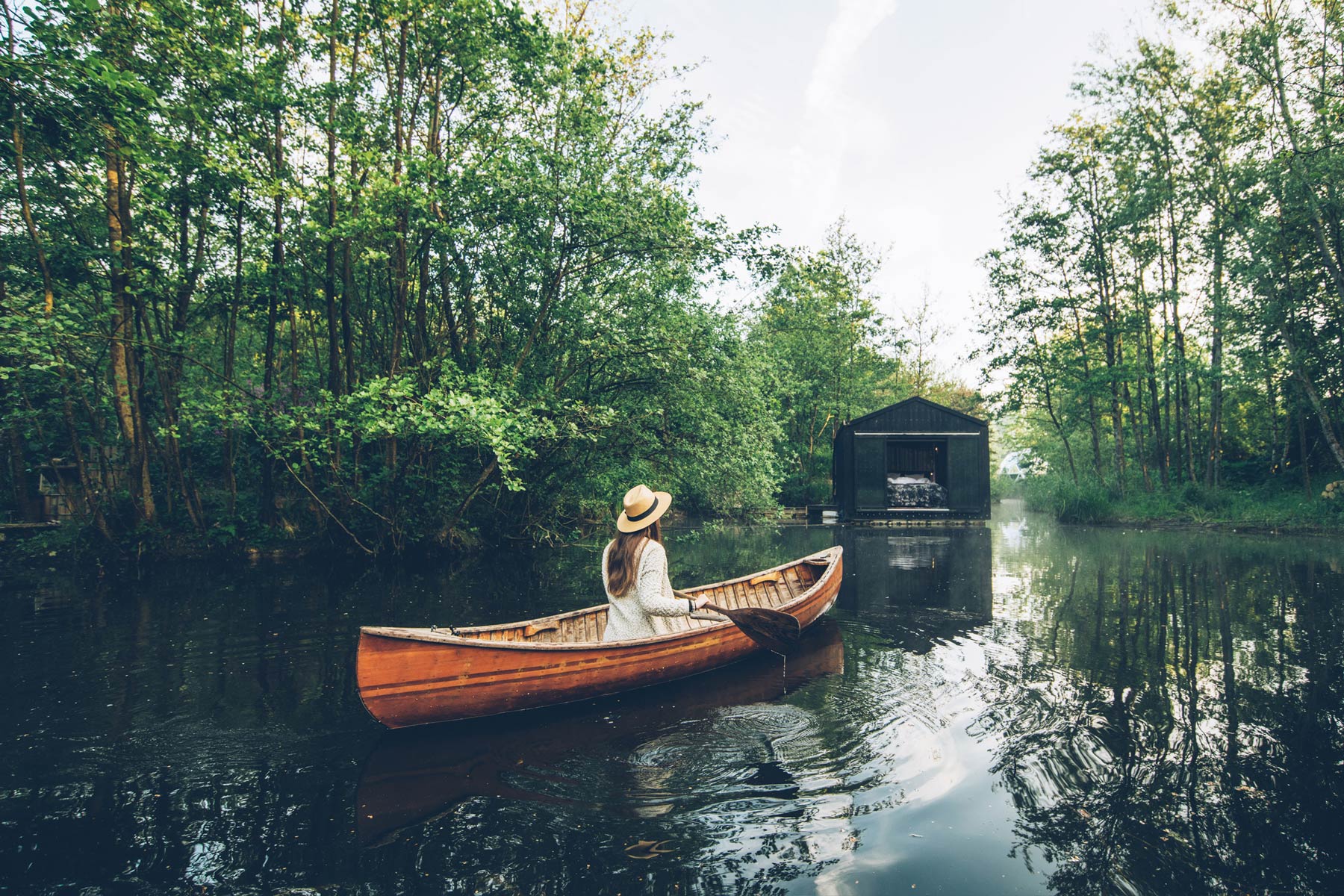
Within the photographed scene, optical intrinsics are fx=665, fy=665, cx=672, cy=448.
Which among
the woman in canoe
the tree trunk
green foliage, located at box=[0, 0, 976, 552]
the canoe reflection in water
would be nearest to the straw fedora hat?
the woman in canoe

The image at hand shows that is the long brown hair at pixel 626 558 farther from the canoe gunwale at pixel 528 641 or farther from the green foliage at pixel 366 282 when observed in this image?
the green foliage at pixel 366 282

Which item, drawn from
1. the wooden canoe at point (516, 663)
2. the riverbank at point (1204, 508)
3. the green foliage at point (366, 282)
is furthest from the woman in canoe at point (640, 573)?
the riverbank at point (1204, 508)

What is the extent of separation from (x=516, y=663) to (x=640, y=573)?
1.19 m

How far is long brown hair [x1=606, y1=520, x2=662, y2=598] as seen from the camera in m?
5.44

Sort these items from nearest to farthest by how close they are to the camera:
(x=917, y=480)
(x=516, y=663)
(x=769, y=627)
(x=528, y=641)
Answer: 1. (x=516, y=663)
2. (x=528, y=641)
3. (x=769, y=627)
4. (x=917, y=480)

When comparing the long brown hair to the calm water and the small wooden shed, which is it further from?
the small wooden shed

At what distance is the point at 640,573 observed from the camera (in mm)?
5469

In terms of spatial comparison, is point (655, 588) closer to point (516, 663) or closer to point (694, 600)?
point (516, 663)

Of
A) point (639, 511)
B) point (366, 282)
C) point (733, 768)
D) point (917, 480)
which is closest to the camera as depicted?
point (733, 768)

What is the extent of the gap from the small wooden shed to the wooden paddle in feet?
55.7

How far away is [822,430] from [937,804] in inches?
1108

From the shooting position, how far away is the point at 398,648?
4.46m

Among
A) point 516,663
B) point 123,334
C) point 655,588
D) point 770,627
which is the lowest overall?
point 770,627

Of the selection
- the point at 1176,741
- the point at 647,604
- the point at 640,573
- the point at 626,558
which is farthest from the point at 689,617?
the point at 1176,741
